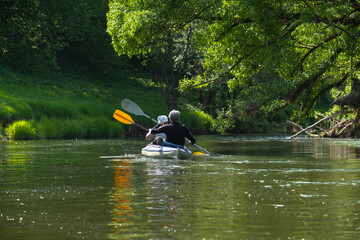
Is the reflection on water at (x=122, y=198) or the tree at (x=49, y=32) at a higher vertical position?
the tree at (x=49, y=32)

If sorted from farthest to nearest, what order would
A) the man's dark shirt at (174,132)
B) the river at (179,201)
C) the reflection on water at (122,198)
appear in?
1. the man's dark shirt at (174,132)
2. the reflection on water at (122,198)
3. the river at (179,201)

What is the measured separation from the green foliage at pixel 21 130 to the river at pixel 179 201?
50.9ft

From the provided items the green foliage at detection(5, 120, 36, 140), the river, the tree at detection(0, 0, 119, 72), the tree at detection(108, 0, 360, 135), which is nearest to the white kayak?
the river

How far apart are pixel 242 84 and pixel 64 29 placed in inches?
926

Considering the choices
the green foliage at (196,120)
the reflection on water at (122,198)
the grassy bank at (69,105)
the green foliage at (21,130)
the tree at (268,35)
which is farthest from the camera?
the green foliage at (196,120)

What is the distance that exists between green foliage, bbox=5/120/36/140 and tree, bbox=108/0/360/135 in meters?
9.61

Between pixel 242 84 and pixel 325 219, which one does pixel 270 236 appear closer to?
pixel 325 219

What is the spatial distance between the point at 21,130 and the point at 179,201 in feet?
74.5

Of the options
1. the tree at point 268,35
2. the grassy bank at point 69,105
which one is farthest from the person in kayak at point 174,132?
the grassy bank at point 69,105

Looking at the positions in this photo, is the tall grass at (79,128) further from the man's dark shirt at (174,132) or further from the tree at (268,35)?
the man's dark shirt at (174,132)

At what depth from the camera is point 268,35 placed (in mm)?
20531

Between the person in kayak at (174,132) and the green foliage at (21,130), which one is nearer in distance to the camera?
the person in kayak at (174,132)

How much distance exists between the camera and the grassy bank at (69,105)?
31516 mm

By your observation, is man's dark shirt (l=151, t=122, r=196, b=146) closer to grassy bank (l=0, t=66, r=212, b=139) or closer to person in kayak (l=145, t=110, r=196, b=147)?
person in kayak (l=145, t=110, r=196, b=147)
